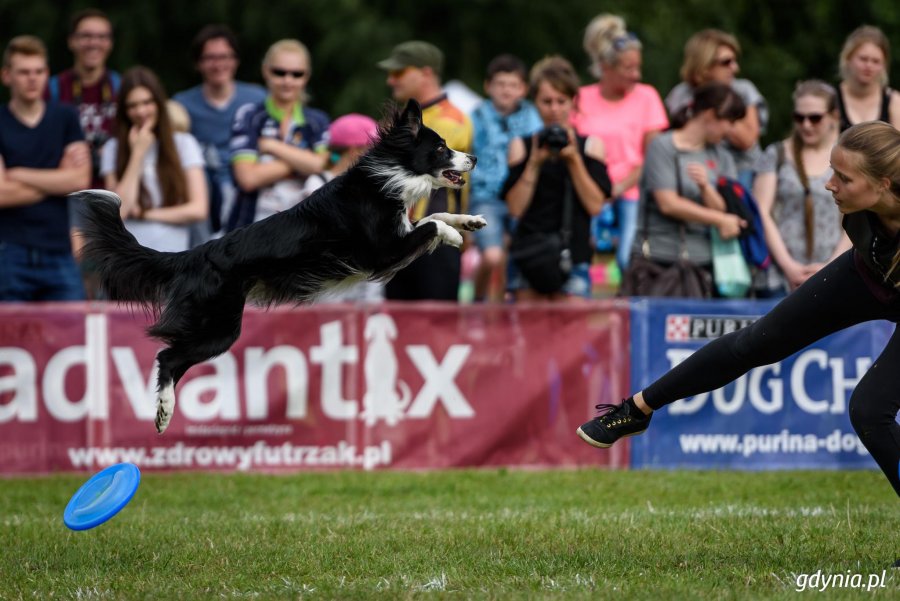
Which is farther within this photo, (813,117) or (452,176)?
(813,117)

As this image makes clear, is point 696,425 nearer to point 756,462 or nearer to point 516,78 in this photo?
point 756,462

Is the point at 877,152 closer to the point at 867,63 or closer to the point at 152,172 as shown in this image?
the point at 867,63

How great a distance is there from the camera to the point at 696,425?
8984 millimetres

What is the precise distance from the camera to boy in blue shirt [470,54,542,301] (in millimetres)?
9398

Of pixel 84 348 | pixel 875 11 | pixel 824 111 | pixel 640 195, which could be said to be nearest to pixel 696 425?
pixel 640 195

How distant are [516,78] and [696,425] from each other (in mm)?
2949

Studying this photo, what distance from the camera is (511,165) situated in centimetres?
894

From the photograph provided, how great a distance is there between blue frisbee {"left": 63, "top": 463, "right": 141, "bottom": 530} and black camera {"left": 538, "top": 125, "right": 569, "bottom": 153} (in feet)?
12.3

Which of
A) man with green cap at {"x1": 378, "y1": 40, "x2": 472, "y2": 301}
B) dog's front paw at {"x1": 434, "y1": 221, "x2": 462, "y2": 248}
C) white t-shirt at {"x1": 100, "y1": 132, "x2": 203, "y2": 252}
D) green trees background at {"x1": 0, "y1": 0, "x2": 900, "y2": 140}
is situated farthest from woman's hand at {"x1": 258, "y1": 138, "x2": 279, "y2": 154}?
green trees background at {"x1": 0, "y1": 0, "x2": 900, "y2": 140}

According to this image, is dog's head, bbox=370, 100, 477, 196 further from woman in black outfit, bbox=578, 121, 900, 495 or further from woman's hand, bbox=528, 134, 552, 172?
woman's hand, bbox=528, 134, 552, 172

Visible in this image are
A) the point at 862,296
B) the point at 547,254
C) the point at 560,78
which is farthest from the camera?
the point at 560,78

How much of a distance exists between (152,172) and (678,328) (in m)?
3.91

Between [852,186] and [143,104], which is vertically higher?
[143,104]

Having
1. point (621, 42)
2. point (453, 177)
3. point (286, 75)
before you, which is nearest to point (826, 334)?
point (453, 177)
